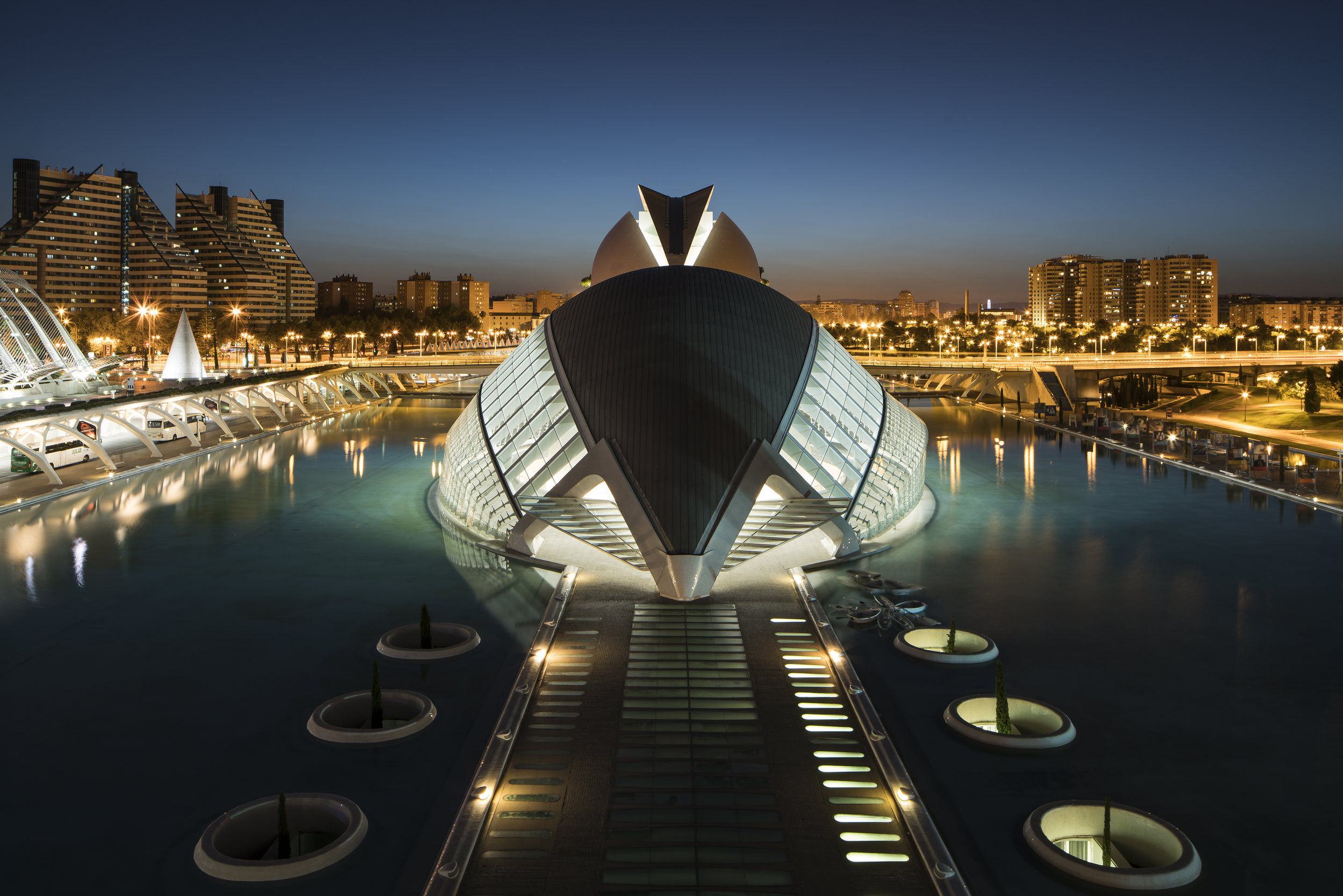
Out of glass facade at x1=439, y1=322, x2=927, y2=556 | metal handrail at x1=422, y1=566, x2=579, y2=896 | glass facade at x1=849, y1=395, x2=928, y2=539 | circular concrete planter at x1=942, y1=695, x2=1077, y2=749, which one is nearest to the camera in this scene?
metal handrail at x1=422, y1=566, x2=579, y2=896

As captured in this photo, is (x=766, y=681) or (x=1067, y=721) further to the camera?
(x=766, y=681)

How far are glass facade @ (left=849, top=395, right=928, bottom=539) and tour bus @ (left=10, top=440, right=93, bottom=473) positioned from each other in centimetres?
2632

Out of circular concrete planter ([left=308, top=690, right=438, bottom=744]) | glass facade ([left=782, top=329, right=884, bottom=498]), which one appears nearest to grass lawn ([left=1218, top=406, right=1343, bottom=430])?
glass facade ([left=782, top=329, right=884, bottom=498])

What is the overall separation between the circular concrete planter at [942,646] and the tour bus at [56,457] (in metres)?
28.4

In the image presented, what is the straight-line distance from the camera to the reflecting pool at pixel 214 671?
361 inches

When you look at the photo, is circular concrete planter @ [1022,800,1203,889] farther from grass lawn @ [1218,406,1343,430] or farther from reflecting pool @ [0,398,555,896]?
grass lawn @ [1218,406,1343,430]

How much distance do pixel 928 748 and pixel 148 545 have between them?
19.2 meters

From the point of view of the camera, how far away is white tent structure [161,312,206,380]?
55.0m

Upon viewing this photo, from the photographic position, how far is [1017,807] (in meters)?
9.72

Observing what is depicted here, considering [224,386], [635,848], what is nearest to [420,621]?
[635,848]

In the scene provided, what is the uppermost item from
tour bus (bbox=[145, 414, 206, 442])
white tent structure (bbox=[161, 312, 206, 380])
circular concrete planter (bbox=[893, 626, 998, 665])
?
white tent structure (bbox=[161, 312, 206, 380])

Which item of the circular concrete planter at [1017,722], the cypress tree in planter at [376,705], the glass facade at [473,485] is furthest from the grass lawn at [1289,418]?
the cypress tree in planter at [376,705]

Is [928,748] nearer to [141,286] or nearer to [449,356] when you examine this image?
[449,356]

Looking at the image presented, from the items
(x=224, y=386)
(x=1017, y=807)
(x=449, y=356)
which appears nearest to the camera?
(x=1017, y=807)
